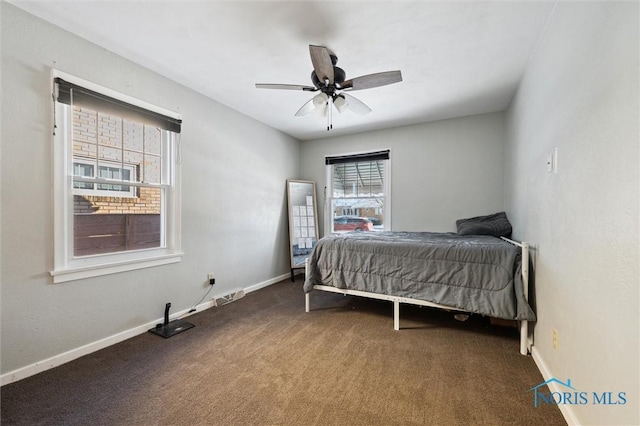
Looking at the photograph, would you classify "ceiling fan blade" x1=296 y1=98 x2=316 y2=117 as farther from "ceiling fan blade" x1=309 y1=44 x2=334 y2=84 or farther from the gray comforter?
the gray comforter

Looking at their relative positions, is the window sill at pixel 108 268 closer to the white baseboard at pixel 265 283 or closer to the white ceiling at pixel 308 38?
the white baseboard at pixel 265 283

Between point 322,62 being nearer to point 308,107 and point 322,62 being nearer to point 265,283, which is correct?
point 308,107

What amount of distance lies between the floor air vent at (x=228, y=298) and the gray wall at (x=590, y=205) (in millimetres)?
3044

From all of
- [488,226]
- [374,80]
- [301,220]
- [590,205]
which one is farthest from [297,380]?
[301,220]

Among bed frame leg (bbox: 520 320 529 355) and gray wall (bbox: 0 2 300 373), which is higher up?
gray wall (bbox: 0 2 300 373)

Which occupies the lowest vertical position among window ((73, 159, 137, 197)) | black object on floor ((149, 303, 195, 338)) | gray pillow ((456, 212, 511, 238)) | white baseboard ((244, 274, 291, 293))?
black object on floor ((149, 303, 195, 338))

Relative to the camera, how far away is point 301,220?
447 cm

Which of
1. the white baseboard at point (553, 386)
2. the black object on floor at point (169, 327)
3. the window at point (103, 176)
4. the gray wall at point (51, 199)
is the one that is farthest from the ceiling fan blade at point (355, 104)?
the black object on floor at point (169, 327)

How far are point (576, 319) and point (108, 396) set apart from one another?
266cm

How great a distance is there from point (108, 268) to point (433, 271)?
112 inches

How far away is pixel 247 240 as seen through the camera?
361 cm

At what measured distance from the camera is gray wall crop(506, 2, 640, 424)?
0.90 metres

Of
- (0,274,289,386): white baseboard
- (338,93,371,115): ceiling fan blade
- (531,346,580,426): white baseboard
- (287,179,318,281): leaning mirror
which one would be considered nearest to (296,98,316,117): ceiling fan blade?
(338,93,371,115): ceiling fan blade

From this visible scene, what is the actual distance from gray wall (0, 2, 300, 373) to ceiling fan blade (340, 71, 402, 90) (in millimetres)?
1820
